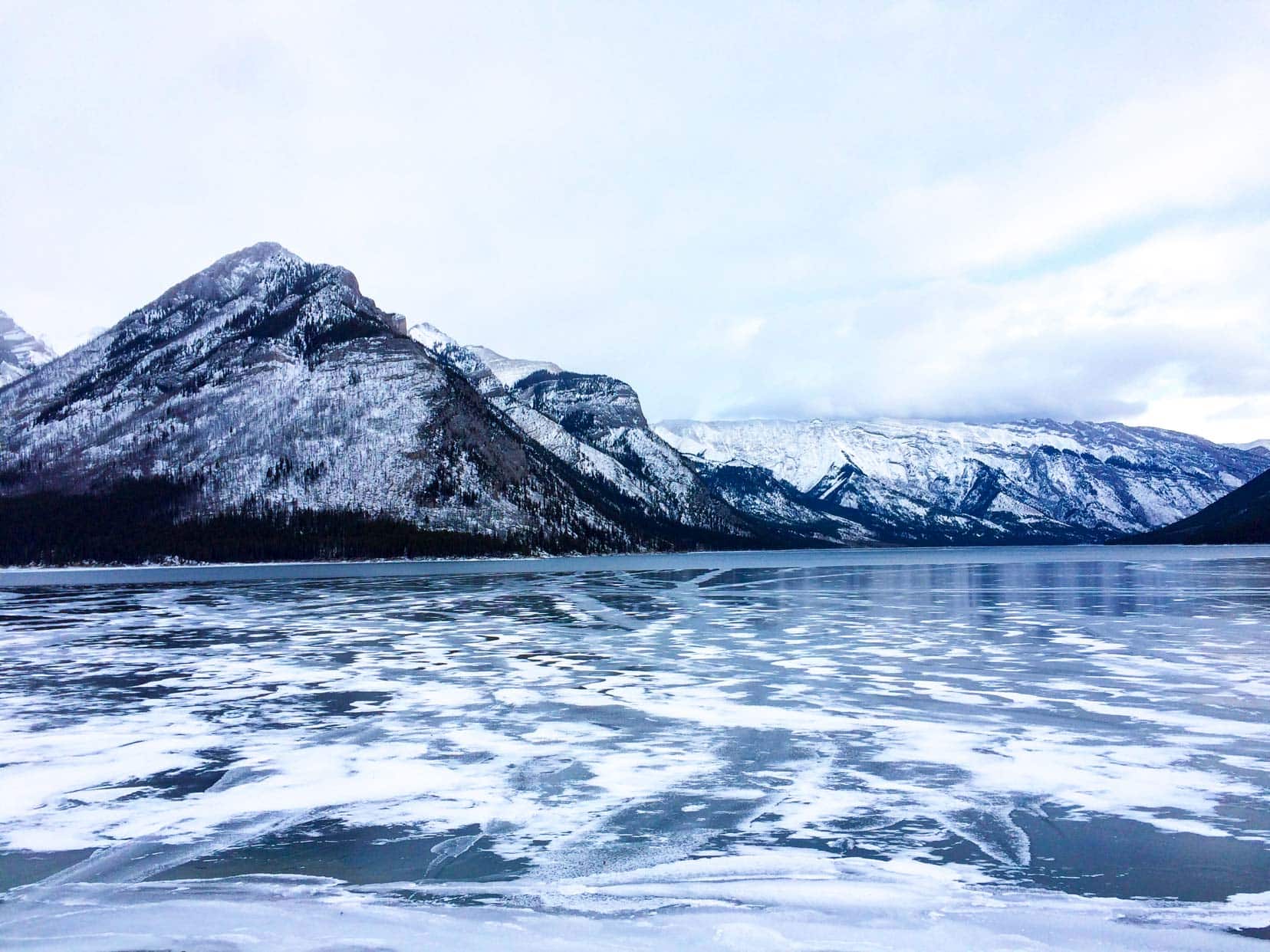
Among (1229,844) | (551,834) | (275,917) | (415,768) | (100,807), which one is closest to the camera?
(275,917)

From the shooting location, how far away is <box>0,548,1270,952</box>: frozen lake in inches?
407

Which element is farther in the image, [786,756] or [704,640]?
[704,640]

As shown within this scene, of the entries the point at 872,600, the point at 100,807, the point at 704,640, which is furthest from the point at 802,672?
the point at 872,600

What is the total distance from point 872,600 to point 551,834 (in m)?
54.7

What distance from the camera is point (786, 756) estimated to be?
18.3 meters

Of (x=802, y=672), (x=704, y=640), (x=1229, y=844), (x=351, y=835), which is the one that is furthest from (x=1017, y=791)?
(x=704, y=640)

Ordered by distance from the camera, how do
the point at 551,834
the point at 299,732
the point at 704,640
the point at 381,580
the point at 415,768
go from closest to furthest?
the point at 551,834
the point at 415,768
the point at 299,732
the point at 704,640
the point at 381,580

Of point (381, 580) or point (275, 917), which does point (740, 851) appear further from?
point (381, 580)

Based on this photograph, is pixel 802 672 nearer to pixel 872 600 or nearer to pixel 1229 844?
pixel 1229 844

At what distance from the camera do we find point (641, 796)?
1549 centimetres

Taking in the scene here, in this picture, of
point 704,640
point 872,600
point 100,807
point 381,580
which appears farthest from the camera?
point 381,580

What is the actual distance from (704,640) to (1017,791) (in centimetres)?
2458

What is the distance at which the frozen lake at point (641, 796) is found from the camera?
33.9 feet

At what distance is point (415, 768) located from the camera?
17.7m
